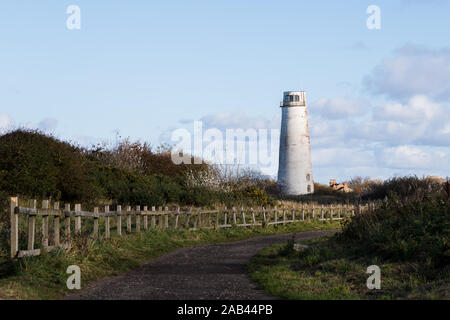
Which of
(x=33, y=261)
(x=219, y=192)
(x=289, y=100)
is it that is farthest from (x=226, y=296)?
(x=289, y=100)

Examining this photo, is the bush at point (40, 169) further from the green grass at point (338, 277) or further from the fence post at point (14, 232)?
the fence post at point (14, 232)

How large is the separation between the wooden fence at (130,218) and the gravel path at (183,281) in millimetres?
1861

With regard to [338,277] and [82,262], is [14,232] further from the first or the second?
[338,277]

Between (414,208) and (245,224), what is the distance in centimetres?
1780

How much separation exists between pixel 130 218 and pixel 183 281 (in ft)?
31.3

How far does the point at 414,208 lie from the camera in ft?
63.4

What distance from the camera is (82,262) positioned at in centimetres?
1533

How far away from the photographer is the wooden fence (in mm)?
14359

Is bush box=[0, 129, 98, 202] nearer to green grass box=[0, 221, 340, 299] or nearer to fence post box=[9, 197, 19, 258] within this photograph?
green grass box=[0, 221, 340, 299]

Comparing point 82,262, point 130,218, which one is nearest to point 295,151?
point 130,218

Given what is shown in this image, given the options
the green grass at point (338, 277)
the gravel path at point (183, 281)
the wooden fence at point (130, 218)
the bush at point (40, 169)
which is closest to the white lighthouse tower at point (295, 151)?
the wooden fence at point (130, 218)

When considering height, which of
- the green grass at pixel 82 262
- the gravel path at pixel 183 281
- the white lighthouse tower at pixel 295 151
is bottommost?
the gravel path at pixel 183 281

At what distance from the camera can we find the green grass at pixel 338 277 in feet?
40.9

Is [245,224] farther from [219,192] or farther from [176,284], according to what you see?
[176,284]
